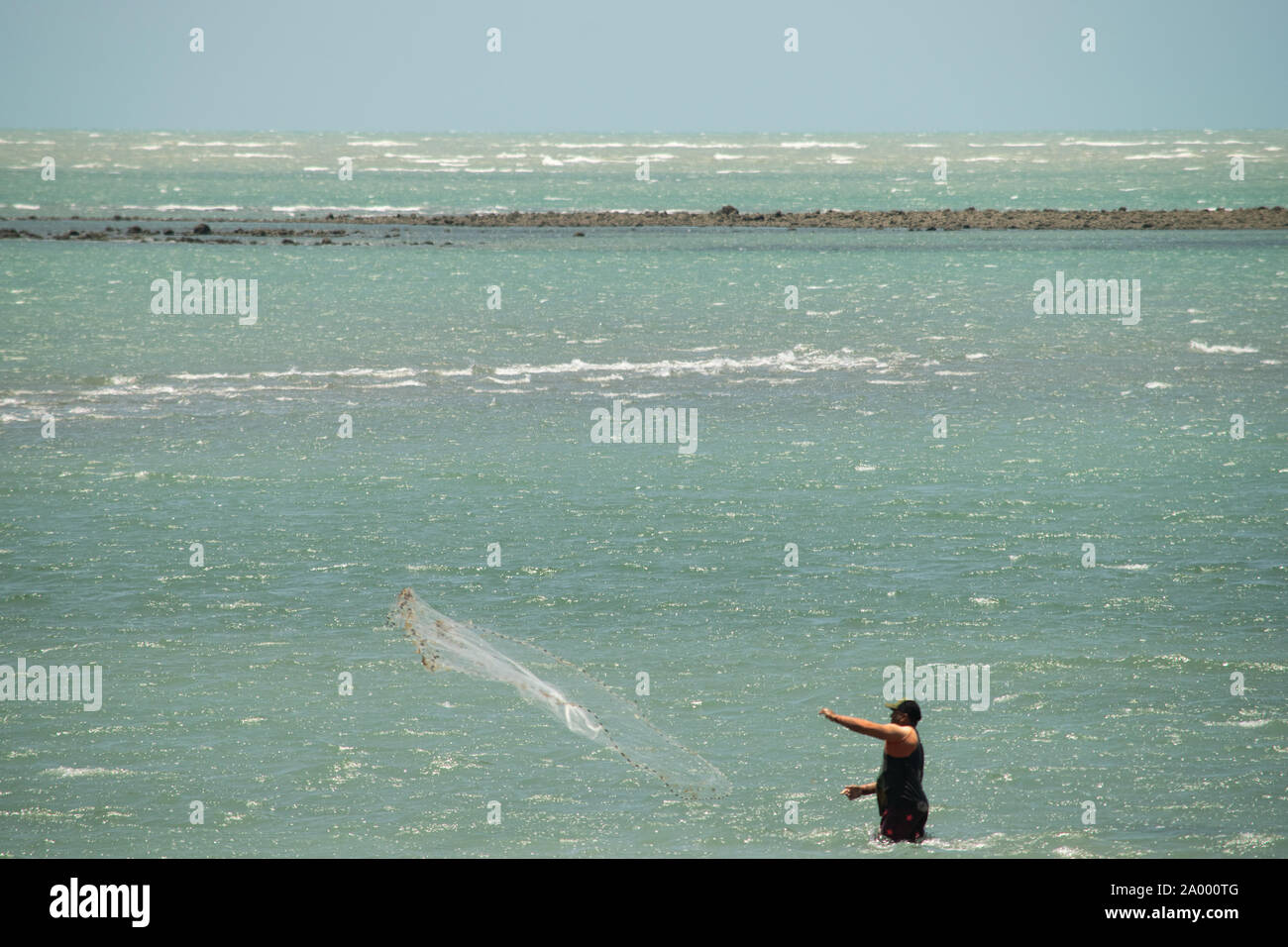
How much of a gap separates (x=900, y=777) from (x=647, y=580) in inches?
439

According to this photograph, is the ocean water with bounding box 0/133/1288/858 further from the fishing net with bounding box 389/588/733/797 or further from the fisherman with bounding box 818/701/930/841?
the fisherman with bounding box 818/701/930/841

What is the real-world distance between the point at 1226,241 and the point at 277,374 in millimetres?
74071

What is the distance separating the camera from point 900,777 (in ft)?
48.8

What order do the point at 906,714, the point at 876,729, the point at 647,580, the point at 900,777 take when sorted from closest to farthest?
the point at 876,729 < the point at 906,714 < the point at 900,777 < the point at 647,580

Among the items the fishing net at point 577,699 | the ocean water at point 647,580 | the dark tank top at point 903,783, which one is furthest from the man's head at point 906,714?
the fishing net at point 577,699

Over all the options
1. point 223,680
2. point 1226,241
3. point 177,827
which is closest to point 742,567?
point 223,680

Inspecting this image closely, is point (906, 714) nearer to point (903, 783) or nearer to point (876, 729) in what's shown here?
point (876, 729)

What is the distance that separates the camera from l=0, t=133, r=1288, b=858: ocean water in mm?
17109

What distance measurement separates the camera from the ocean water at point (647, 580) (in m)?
17.1

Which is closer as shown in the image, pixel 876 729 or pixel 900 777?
pixel 876 729

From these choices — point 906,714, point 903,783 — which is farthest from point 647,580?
point 906,714

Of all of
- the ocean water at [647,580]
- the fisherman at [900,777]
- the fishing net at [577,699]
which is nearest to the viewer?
the fisherman at [900,777]

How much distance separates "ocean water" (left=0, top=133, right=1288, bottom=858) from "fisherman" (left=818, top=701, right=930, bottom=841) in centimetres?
37

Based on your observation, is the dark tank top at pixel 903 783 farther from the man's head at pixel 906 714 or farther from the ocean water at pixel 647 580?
the ocean water at pixel 647 580
